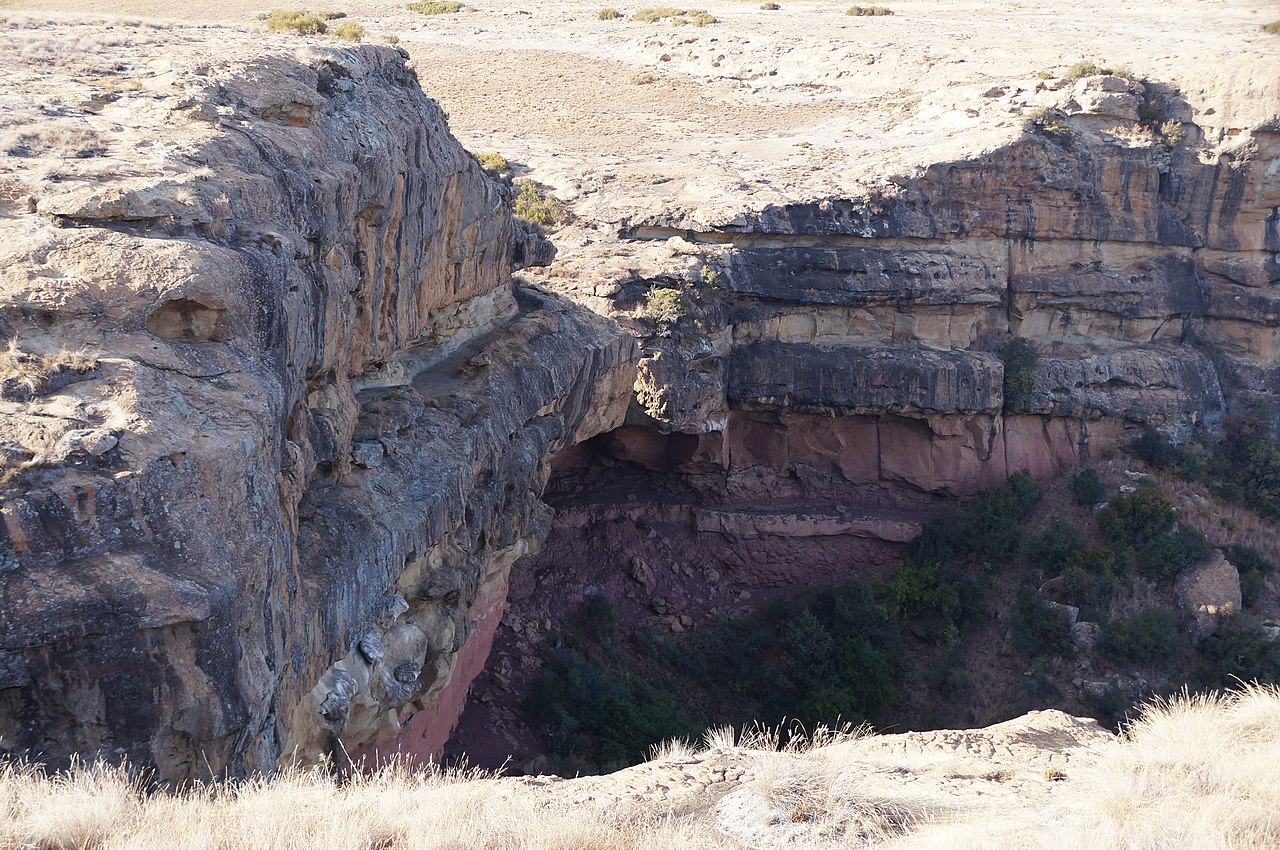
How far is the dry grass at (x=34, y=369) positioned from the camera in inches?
283

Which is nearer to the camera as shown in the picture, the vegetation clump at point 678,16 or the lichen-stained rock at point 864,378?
the lichen-stained rock at point 864,378

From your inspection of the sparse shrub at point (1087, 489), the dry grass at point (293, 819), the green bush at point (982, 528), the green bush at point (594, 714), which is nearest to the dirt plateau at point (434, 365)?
the dry grass at point (293, 819)

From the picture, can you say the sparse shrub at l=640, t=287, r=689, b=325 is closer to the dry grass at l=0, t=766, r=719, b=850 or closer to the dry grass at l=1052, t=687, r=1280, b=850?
the dry grass at l=1052, t=687, r=1280, b=850

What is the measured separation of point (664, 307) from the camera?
22.8 meters

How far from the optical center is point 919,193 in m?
27.2

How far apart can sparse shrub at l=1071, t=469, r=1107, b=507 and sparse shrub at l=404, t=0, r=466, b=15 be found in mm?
38218

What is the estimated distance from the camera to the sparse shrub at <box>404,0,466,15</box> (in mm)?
50281

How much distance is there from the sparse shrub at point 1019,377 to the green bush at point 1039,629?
5.79 m

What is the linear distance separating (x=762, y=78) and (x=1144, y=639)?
86.5ft

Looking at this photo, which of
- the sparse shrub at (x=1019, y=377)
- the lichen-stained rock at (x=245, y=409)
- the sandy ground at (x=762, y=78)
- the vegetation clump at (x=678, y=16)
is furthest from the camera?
the vegetation clump at (x=678, y=16)

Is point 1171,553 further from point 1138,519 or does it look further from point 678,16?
point 678,16

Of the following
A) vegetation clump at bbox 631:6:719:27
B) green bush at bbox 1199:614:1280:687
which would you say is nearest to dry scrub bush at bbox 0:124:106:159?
green bush at bbox 1199:614:1280:687

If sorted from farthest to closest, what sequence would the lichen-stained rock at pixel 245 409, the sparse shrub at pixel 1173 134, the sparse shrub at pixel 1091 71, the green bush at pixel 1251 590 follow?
the sparse shrub at pixel 1091 71 < the sparse shrub at pixel 1173 134 < the green bush at pixel 1251 590 < the lichen-stained rock at pixel 245 409

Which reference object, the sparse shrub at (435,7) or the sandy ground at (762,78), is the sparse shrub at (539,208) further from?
the sparse shrub at (435,7)
